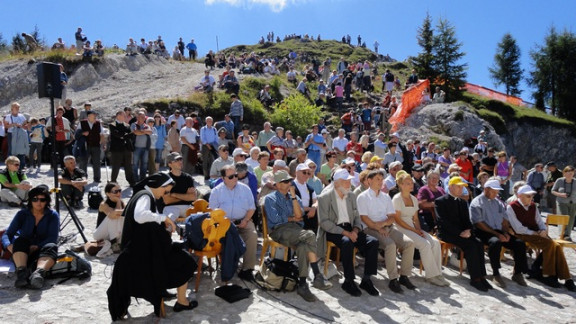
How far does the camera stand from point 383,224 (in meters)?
6.56

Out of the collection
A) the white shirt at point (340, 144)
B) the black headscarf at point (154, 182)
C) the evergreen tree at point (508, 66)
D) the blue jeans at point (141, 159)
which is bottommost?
the black headscarf at point (154, 182)

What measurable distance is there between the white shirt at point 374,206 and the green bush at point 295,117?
548 inches

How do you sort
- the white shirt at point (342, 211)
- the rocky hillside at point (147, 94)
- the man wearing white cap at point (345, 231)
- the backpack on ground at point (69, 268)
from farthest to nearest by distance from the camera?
1. the rocky hillside at point (147, 94)
2. the white shirt at point (342, 211)
3. the man wearing white cap at point (345, 231)
4. the backpack on ground at point (69, 268)

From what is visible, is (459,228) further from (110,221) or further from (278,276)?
(110,221)

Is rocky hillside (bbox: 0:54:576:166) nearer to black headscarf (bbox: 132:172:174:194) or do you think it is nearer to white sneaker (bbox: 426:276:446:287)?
black headscarf (bbox: 132:172:174:194)

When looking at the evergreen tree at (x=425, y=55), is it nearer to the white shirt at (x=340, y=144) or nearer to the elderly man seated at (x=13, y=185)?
the white shirt at (x=340, y=144)

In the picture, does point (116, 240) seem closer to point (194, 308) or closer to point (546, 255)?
point (194, 308)

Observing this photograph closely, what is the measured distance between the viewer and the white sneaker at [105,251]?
20.8 ft

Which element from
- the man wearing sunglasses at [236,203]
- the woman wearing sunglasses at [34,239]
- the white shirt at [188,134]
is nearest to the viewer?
the woman wearing sunglasses at [34,239]

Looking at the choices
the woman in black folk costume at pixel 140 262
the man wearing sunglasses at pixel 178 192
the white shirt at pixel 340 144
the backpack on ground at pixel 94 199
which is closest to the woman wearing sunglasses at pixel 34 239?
the woman in black folk costume at pixel 140 262

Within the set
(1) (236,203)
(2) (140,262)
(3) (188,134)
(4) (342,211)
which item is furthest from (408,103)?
(2) (140,262)

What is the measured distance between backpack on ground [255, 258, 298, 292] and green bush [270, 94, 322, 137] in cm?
1490

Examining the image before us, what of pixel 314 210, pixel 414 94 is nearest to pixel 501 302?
pixel 314 210

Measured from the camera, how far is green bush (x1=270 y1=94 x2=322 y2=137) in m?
20.6
